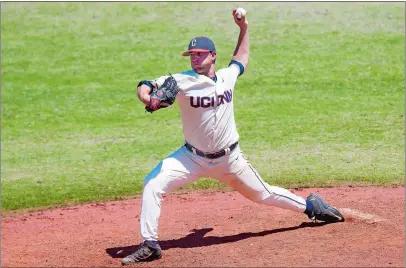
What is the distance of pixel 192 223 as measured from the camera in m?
8.92

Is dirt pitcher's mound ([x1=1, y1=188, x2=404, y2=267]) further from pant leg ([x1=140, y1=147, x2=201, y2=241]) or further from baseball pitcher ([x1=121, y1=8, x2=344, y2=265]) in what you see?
baseball pitcher ([x1=121, y1=8, x2=344, y2=265])

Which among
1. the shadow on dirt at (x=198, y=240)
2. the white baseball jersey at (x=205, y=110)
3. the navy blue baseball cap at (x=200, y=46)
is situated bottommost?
the shadow on dirt at (x=198, y=240)

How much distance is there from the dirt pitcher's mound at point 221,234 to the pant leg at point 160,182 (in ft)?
1.08

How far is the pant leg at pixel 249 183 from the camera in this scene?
25.9 ft

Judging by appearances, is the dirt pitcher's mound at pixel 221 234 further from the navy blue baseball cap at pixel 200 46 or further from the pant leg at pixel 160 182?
the navy blue baseball cap at pixel 200 46

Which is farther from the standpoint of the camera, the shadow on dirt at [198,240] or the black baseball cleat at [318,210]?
the black baseball cleat at [318,210]

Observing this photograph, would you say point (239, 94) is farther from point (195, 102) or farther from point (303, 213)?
point (195, 102)

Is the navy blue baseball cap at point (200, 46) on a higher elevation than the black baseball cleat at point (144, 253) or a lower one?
higher

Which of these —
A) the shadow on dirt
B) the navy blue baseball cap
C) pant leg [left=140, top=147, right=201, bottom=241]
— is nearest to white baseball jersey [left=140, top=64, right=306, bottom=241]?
pant leg [left=140, top=147, right=201, bottom=241]

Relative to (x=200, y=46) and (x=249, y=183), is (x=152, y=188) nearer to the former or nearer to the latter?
(x=249, y=183)

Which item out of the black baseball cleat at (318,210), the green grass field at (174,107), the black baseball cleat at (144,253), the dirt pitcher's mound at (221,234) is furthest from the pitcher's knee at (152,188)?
the green grass field at (174,107)

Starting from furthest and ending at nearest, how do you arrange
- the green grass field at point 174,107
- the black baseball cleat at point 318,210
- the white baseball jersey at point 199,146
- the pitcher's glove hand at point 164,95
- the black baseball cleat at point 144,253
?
the green grass field at point 174,107 < the black baseball cleat at point 318,210 < the white baseball jersey at point 199,146 < the black baseball cleat at point 144,253 < the pitcher's glove hand at point 164,95

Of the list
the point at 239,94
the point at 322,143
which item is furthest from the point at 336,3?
the point at 322,143

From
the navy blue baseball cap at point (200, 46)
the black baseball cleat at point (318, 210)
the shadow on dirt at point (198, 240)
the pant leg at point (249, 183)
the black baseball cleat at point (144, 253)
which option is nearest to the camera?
the black baseball cleat at point (144, 253)
